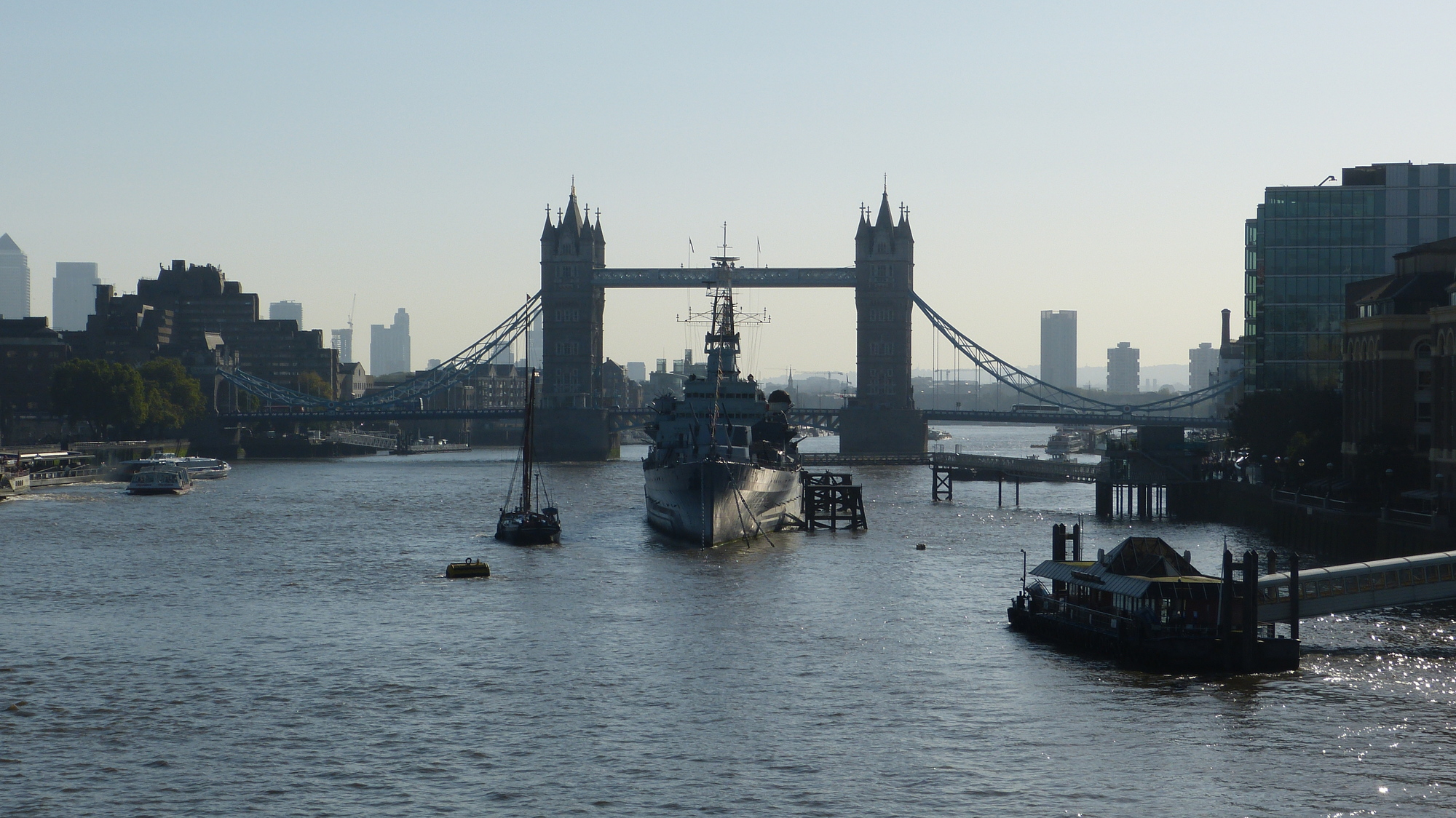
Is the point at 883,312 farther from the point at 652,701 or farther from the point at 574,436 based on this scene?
the point at 652,701

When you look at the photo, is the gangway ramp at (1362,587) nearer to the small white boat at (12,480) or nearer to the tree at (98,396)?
the small white boat at (12,480)

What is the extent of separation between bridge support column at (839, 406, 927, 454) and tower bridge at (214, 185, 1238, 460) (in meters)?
0.11

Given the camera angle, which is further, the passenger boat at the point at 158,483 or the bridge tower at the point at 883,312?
Result: the bridge tower at the point at 883,312

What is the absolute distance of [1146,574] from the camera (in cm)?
4062

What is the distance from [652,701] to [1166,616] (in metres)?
13.4

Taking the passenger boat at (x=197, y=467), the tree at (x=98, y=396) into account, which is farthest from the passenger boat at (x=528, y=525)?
the tree at (x=98, y=396)

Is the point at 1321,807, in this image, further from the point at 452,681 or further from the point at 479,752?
the point at 452,681

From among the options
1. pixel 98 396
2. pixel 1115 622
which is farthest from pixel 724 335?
pixel 98 396

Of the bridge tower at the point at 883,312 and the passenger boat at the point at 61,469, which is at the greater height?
the bridge tower at the point at 883,312

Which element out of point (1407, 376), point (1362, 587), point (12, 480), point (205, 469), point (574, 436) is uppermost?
point (1407, 376)

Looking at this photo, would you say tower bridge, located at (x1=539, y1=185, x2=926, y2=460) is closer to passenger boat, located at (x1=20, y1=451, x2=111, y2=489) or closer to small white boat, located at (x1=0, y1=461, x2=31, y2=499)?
passenger boat, located at (x1=20, y1=451, x2=111, y2=489)

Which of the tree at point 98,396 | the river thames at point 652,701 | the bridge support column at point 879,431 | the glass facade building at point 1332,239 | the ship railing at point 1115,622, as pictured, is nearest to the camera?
the river thames at point 652,701

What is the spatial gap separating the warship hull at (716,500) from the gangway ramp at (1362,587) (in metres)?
29.5

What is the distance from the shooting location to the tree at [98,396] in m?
144
